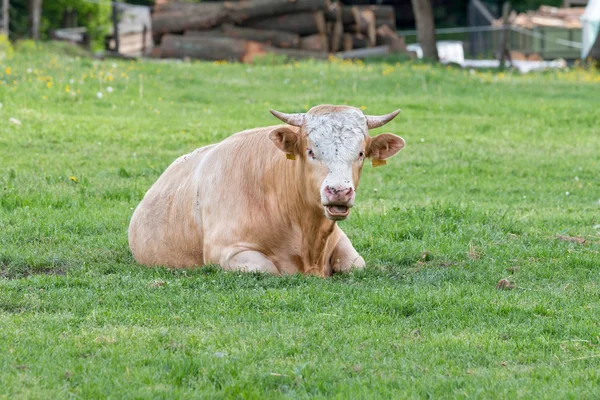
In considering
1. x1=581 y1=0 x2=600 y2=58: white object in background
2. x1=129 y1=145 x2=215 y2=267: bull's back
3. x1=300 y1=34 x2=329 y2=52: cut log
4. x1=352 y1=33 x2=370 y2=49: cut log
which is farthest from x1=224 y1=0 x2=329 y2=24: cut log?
x1=129 y1=145 x2=215 y2=267: bull's back

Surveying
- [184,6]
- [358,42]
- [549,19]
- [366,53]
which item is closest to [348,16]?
[358,42]

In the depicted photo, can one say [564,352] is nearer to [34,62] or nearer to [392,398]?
[392,398]

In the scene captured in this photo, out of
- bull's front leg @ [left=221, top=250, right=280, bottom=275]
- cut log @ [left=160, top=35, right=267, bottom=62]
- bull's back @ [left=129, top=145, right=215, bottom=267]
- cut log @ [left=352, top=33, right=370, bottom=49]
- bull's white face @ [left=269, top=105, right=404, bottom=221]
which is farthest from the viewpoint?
cut log @ [left=352, top=33, right=370, bottom=49]

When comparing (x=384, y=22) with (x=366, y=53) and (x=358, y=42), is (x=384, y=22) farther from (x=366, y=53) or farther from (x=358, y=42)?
(x=366, y=53)

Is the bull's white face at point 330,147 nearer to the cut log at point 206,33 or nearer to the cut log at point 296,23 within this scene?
the cut log at point 206,33

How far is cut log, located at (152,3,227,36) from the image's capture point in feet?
101

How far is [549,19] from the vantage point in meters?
44.3

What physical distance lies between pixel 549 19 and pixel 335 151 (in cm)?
3867

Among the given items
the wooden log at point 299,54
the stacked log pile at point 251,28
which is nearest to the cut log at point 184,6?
the stacked log pile at point 251,28

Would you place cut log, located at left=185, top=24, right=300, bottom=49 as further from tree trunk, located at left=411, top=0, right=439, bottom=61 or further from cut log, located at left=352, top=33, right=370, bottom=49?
tree trunk, located at left=411, top=0, right=439, bottom=61

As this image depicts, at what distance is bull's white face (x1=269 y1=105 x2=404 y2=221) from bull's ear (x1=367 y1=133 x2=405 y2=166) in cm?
1

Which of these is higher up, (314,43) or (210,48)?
(314,43)

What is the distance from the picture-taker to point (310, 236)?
8.41 metres

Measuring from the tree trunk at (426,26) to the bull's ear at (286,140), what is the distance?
23.0 m
